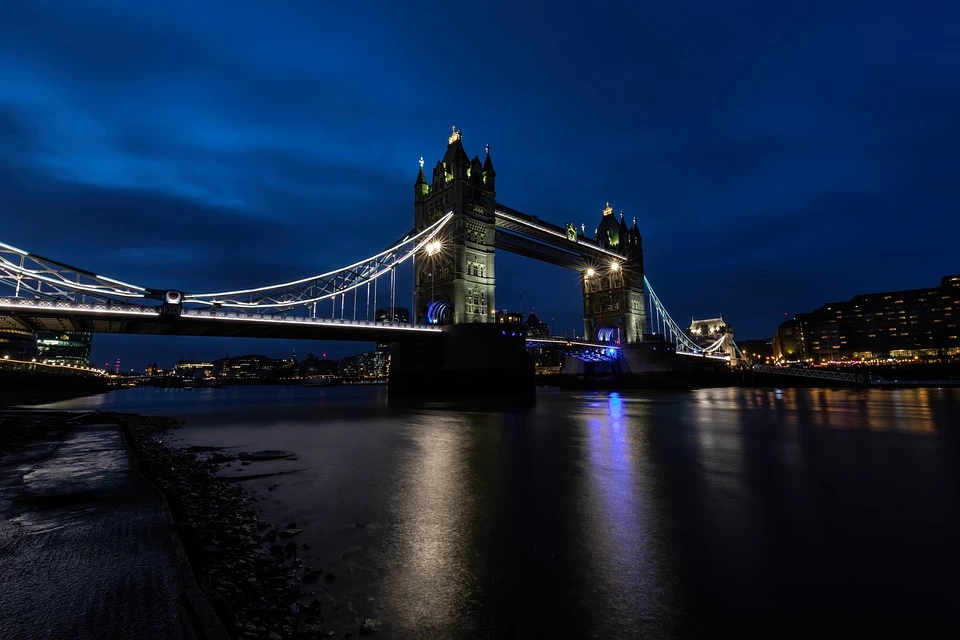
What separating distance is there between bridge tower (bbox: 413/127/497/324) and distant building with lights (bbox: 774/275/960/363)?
13621 centimetres

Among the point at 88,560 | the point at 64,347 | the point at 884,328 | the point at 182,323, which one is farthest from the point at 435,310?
the point at 884,328

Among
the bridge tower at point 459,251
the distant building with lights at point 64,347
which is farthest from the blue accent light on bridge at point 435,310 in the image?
the distant building with lights at point 64,347

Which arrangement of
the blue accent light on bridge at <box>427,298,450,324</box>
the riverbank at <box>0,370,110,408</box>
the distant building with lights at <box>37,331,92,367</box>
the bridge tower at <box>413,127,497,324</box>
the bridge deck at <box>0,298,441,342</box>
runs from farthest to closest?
1. the distant building with lights at <box>37,331,92,367</box>
2. the blue accent light on bridge at <box>427,298,450,324</box>
3. the bridge tower at <box>413,127,497,324</box>
4. the riverbank at <box>0,370,110,408</box>
5. the bridge deck at <box>0,298,441,342</box>

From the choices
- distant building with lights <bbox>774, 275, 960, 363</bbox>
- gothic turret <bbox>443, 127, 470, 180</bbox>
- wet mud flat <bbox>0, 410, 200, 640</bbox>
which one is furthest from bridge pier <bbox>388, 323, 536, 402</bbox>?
distant building with lights <bbox>774, 275, 960, 363</bbox>

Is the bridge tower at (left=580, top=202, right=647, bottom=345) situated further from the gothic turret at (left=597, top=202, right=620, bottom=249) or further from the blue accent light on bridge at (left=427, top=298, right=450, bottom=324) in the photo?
the blue accent light on bridge at (left=427, top=298, right=450, bottom=324)

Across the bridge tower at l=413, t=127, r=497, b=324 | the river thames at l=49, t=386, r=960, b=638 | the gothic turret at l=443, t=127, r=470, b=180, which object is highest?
the gothic turret at l=443, t=127, r=470, b=180

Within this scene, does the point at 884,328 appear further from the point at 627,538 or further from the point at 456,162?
the point at 627,538

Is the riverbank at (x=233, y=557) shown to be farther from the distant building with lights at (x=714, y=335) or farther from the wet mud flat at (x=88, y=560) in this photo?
the distant building with lights at (x=714, y=335)

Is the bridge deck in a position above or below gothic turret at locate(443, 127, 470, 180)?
below

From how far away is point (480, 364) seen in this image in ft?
151

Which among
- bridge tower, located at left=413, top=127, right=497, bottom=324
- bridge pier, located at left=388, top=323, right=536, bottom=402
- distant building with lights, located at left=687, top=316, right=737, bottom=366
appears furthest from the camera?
distant building with lights, located at left=687, top=316, right=737, bottom=366

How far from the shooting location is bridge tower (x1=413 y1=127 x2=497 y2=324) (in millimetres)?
52250

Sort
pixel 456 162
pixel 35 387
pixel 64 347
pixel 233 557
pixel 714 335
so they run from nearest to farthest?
pixel 233 557
pixel 456 162
pixel 35 387
pixel 714 335
pixel 64 347

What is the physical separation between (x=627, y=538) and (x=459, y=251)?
4773cm
